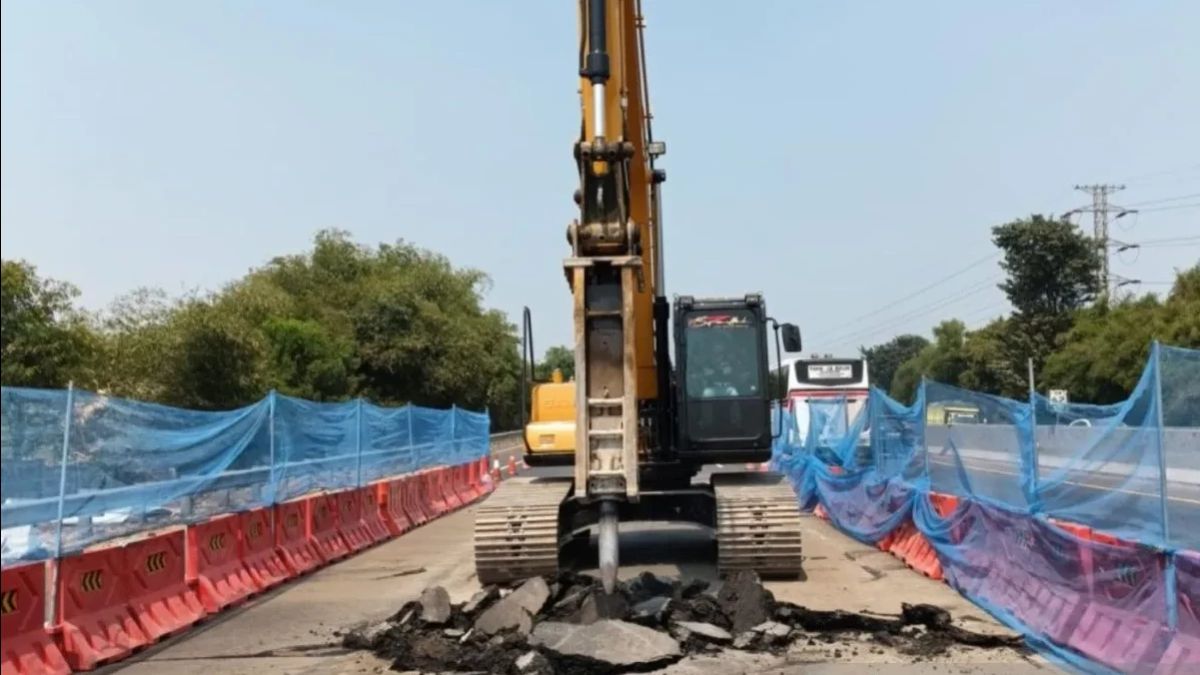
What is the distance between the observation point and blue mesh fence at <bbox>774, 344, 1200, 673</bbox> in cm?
805

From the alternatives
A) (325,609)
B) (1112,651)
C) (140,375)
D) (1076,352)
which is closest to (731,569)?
(325,609)

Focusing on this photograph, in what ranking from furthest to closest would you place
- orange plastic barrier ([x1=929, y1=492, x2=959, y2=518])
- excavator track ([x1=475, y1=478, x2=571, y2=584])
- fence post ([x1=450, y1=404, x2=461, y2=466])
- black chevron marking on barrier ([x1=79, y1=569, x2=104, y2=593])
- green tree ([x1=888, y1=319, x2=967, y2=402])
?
green tree ([x1=888, y1=319, x2=967, y2=402]), fence post ([x1=450, y1=404, x2=461, y2=466]), orange plastic barrier ([x1=929, y1=492, x2=959, y2=518]), excavator track ([x1=475, y1=478, x2=571, y2=584]), black chevron marking on barrier ([x1=79, y1=569, x2=104, y2=593])

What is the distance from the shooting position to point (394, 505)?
2064cm

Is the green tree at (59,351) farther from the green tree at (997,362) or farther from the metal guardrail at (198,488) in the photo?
the green tree at (997,362)

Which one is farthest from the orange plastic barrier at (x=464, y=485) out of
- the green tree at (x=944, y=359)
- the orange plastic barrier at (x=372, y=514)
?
the green tree at (x=944, y=359)

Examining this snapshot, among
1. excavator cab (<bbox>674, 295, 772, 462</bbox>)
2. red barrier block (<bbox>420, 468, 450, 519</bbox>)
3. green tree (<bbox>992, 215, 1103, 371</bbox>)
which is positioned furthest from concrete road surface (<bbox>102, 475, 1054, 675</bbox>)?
green tree (<bbox>992, 215, 1103, 371</bbox>)

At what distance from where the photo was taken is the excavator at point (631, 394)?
10609 millimetres

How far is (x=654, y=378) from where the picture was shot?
14.6 metres

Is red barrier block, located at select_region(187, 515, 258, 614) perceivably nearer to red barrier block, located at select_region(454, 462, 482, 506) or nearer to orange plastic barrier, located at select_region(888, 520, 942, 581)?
orange plastic barrier, located at select_region(888, 520, 942, 581)

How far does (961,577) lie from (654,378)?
4255mm

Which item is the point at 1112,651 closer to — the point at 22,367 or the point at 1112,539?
the point at 1112,539

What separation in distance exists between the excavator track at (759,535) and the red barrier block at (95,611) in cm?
591

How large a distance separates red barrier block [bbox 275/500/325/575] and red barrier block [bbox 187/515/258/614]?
1.38 meters

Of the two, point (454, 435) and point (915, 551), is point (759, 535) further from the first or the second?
point (454, 435)
